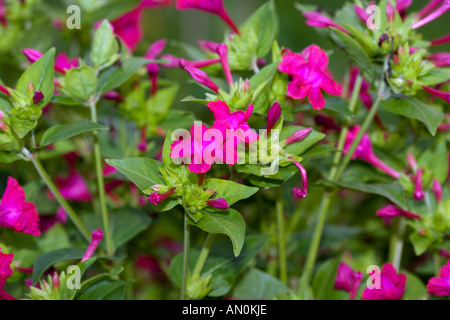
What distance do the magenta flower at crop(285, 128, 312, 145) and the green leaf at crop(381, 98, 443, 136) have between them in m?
0.20

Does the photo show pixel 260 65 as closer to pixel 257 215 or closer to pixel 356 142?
pixel 356 142

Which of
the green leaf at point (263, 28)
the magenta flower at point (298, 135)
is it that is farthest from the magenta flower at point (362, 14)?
the magenta flower at point (298, 135)

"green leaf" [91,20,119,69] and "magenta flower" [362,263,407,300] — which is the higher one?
"green leaf" [91,20,119,69]

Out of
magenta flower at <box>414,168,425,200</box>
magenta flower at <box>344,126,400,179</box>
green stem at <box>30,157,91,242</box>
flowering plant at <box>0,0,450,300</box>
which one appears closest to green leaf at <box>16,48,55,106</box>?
flowering plant at <box>0,0,450,300</box>

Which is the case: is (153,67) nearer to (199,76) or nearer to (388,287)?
(199,76)

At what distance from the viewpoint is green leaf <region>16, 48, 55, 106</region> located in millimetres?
963

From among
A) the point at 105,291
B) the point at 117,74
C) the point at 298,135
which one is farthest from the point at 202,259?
the point at 117,74

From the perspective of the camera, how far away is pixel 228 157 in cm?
79

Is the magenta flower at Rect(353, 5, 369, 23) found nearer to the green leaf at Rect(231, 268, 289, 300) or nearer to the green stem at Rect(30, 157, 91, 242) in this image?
the green leaf at Rect(231, 268, 289, 300)

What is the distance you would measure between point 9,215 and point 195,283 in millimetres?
346

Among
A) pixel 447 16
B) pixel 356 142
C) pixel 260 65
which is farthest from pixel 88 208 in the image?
pixel 447 16

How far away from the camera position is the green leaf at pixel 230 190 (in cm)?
86

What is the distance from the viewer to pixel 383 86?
3.44ft

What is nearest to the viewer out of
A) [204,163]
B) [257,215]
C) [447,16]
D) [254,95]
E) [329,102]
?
[204,163]
